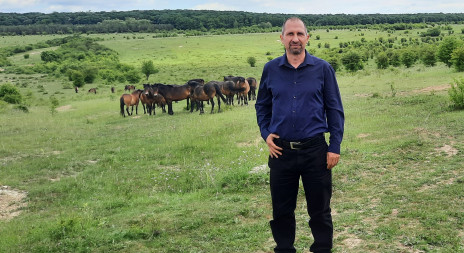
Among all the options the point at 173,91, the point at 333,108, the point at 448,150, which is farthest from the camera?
the point at 173,91

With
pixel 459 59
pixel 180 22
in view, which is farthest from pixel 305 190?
pixel 180 22

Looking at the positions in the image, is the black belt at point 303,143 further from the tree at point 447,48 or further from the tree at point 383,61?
the tree at point 383,61

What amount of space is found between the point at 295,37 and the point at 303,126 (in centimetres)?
82

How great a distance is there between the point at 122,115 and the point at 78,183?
14.7m

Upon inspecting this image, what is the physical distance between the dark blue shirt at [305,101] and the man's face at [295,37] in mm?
119

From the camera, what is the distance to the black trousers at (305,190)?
3748 millimetres

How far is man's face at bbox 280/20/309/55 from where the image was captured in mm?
3738

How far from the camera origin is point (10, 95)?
3180 cm

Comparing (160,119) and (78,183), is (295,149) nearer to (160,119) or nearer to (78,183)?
(78,183)

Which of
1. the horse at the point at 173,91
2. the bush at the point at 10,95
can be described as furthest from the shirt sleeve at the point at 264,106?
the bush at the point at 10,95

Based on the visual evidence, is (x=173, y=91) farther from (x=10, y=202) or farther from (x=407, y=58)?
(x=407, y=58)

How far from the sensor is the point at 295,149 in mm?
3744

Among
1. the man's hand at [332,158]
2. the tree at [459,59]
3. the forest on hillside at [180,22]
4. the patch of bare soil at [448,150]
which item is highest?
the forest on hillside at [180,22]

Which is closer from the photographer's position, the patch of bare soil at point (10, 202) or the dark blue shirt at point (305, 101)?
the dark blue shirt at point (305, 101)
